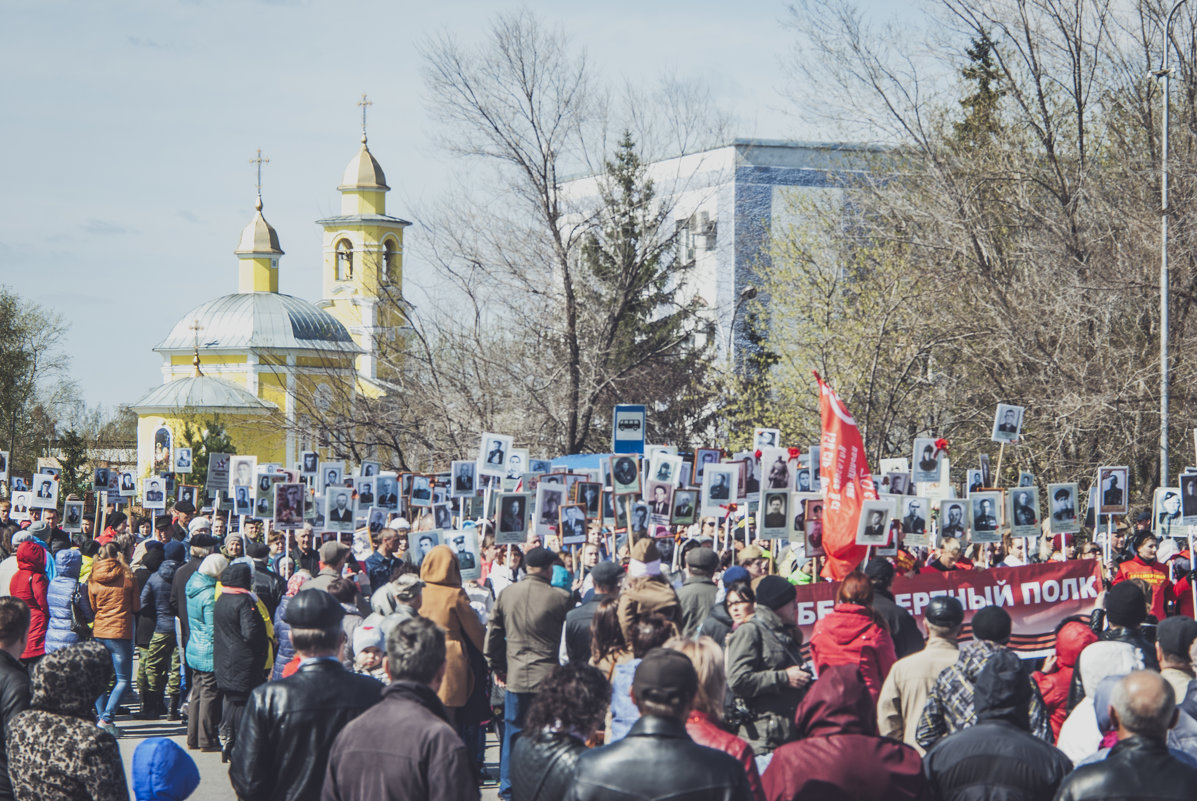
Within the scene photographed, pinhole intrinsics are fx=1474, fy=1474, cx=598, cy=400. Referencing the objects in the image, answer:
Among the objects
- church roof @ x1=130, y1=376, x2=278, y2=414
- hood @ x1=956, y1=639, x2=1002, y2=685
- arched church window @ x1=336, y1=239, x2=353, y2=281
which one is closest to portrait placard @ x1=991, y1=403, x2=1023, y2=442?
hood @ x1=956, y1=639, x2=1002, y2=685

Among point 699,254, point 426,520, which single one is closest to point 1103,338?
point 426,520

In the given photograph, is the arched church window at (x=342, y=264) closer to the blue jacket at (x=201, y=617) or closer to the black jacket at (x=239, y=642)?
the blue jacket at (x=201, y=617)

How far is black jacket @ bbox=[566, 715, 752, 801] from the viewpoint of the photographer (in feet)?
14.3

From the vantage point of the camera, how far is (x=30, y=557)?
12.0 m

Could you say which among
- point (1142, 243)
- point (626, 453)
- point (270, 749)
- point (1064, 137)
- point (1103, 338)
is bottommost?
point (270, 749)

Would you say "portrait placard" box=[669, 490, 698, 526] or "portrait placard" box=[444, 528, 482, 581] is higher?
"portrait placard" box=[669, 490, 698, 526]

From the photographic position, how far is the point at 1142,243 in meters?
25.3

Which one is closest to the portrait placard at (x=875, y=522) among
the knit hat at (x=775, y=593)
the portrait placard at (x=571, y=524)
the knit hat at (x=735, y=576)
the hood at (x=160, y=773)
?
the knit hat at (x=735, y=576)

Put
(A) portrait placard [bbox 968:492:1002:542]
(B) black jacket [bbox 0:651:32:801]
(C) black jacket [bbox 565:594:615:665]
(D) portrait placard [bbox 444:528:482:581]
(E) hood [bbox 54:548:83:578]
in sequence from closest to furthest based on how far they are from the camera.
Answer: (B) black jacket [bbox 0:651:32:801]
(C) black jacket [bbox 565:594:615:665]
(D) portrait placard [bbox 444:528:482:581]
(E) hood [bbox 54:548:83:578]
(A) portrait placard [bbox 968:492:1002:542]

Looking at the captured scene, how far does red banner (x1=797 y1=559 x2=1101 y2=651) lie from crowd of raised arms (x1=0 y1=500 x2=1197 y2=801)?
0.19 m

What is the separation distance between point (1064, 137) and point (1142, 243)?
2986mm

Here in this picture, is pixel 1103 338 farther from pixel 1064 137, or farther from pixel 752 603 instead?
pixel 752 603

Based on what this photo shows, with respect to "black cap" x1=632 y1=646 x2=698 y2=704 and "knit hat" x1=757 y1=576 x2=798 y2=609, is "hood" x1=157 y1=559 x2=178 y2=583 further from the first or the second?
"black cap" x1=632 y1=646 x2=698 y2=704

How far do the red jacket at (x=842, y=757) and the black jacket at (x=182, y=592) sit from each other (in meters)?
8.09
